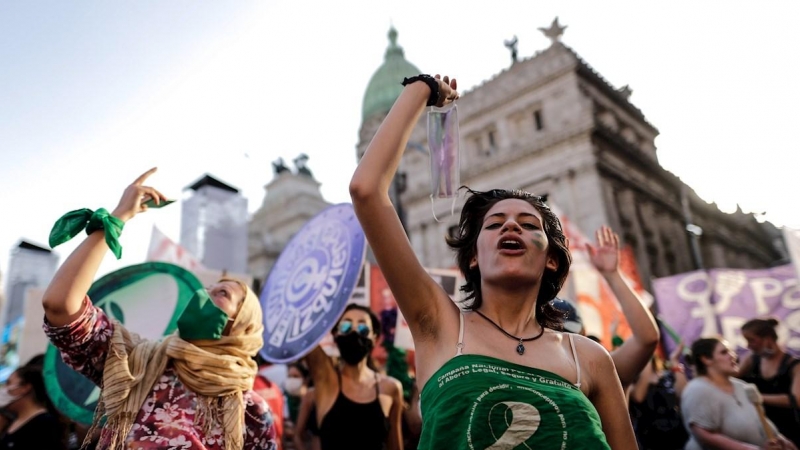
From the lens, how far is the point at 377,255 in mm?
1426

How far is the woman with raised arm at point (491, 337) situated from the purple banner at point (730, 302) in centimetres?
823

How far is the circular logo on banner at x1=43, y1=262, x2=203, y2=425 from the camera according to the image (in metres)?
3.04

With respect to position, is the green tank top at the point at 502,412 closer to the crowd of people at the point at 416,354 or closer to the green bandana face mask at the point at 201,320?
the crowd of people at the point at 416,354

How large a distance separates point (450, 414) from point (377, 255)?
17.7 inches

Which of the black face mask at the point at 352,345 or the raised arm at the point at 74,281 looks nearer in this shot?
the raised arm at the point at 74,281

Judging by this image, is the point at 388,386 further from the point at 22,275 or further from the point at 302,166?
the point at 302,166

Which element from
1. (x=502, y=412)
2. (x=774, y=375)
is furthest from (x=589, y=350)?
(x=774, y=375)

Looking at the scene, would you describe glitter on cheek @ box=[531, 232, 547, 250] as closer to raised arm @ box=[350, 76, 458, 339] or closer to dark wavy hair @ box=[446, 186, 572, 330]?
dark wavy hair @ box=[446, 186, 572, 330]

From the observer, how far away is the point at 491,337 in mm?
1479

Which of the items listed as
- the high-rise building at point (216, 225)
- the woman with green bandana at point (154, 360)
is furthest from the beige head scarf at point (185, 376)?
the high-rise building at point (216, 225)

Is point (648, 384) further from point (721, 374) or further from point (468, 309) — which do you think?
point (468, 309)

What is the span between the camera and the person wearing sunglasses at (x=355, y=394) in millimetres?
3176

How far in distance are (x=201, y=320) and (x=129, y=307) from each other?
142 centimetres

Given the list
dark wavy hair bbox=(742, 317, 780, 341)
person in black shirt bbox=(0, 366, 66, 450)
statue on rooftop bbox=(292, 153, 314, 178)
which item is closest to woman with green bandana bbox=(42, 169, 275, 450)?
person in black shirt bbox=(0, 366, 66, 450)
